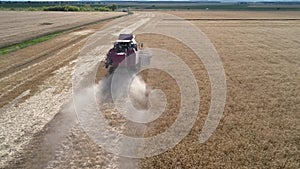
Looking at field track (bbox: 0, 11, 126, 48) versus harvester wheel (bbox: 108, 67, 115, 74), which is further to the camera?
field track (bbox: 0, 11, 126, 48)

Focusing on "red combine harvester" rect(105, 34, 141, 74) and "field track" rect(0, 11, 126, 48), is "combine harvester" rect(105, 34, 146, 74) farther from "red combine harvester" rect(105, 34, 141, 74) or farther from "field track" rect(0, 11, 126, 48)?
"field track" rect(0, 11, 126, 48)

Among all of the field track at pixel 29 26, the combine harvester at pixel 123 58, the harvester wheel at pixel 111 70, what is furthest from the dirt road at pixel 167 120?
the field track at pixel 29 26

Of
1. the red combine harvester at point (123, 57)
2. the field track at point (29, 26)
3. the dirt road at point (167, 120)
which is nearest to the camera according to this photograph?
the dirt road at point (167, 120)

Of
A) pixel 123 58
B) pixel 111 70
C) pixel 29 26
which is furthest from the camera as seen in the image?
pixel 29 26

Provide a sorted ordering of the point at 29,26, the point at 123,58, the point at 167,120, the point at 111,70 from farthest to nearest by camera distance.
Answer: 1. the point at 29,26
2. the point at 111,70
3. the point at 123,58
4. the point at 167,120

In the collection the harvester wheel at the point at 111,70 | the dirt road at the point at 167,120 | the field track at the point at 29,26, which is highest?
the field track at the point at 29,26

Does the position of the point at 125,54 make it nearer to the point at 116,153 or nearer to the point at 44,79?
the point at 44,79

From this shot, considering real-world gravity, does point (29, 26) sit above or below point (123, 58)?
below

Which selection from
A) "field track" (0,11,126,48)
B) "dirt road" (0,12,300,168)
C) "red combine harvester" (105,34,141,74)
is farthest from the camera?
"field track" (0,11,126,48)

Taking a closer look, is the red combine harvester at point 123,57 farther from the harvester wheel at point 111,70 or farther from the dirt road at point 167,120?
the dirt road at point 167,120

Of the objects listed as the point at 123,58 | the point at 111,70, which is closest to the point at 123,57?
the point at 123,58

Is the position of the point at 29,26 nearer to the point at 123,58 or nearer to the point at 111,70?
the point at 111,70

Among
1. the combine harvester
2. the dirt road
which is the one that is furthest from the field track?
the combine harvester
